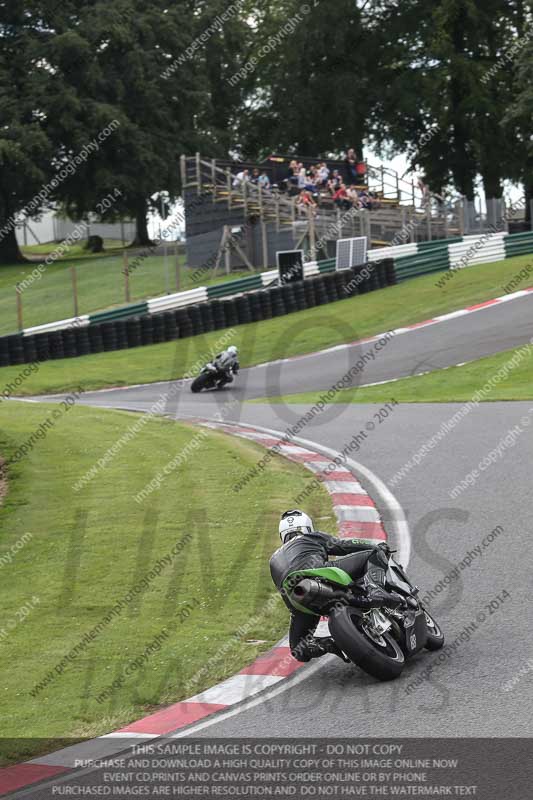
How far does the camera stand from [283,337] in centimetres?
2656

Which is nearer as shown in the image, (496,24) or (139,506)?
(139,506)

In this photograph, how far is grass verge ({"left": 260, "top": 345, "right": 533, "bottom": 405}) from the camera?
1823 cm

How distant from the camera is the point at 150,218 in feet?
192

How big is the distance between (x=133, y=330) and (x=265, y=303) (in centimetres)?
359

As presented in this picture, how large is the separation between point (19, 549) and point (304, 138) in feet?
154

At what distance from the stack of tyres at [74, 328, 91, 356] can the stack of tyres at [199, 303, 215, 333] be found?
296 centimetres

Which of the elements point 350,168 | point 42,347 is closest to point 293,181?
point 350,168

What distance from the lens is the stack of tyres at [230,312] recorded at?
93.3ft

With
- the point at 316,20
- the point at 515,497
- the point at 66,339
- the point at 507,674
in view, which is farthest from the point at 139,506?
the point at 316,20

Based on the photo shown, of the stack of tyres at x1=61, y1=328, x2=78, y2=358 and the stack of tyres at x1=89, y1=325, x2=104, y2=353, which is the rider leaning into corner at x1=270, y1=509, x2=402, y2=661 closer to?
the stack of tyres at x1=61, y1=328, x2=78, y2=358

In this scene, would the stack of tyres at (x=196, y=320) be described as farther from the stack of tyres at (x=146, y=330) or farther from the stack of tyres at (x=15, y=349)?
the stack of tyres at (x=15, y=349)

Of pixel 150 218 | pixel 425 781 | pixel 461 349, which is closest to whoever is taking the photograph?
pixel 425 781

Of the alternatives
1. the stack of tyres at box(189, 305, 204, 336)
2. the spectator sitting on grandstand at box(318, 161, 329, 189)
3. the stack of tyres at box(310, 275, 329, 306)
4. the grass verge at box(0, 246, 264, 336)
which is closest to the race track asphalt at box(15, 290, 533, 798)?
the stack of tyres at box(189, 305, 204, 336)

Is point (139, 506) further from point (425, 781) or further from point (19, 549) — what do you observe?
point (425, 781)
